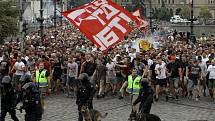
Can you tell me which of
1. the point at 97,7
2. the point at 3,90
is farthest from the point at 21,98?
the point at 97,7

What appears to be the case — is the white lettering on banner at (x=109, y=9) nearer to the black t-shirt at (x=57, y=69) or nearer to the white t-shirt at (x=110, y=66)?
the white t-shirt at (x=110, y=66)

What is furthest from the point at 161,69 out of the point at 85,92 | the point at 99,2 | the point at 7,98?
the point at 7,98

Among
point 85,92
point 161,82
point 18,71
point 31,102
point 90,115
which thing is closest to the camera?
point 31,102

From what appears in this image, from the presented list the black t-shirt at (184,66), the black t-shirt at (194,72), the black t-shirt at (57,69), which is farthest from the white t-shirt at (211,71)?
the black t-shirt at (57,69)

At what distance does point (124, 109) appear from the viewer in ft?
54.1

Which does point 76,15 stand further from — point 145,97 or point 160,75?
point 145,97

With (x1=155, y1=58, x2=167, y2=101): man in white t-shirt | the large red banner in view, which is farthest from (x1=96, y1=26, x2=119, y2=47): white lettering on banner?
(x1=155, y1=58, x2=167, y2=101): man in white t-shirt

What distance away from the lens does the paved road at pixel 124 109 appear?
15.3 meters

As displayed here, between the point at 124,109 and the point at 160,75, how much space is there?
86.7 inches

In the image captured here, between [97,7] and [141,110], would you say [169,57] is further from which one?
[141,110]

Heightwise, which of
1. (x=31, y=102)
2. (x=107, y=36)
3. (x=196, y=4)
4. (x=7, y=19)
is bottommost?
(x=31, y=102)

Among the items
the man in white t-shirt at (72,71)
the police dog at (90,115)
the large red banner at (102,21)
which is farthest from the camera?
the man in white t-shirt at (72,71)

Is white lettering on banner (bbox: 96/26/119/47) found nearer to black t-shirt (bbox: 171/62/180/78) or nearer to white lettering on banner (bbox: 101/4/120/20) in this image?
white lettering on banner (bbox: 101/4/120/20)

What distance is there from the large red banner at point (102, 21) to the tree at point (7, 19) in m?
12.2
